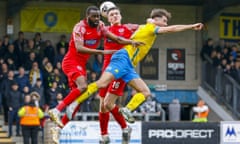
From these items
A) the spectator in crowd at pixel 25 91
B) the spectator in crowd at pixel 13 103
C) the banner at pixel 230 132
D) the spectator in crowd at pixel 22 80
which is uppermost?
the spectator in crowd at pixel 22 80

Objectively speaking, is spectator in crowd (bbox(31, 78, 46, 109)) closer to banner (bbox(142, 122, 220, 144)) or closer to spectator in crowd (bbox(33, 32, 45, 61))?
spectator in crowd (bbox(33, 32, 45, 61))

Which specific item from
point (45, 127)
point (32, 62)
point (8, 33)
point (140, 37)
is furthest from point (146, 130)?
point (140, 37)

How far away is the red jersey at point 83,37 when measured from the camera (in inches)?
554

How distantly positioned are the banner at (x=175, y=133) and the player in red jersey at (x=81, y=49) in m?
10.5

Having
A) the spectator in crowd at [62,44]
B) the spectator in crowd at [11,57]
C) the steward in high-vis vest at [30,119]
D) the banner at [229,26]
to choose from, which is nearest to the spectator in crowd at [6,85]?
the spectator in crowd at [11,57]

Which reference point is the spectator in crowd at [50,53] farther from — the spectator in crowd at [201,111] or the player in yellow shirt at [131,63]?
the player in yellow shirt at [131,63]

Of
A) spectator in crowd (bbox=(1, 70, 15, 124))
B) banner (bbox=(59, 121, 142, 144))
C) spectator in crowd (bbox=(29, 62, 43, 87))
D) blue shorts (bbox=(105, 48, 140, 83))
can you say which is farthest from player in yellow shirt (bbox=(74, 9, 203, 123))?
spectator in crowd (bbox=(29, 62, 43, 87))

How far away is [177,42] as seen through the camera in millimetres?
32406

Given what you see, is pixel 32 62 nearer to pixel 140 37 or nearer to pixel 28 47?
pixel 28 47

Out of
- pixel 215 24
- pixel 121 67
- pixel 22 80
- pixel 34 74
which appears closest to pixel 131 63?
pixel 121 67

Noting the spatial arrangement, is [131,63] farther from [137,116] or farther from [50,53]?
[50,53]

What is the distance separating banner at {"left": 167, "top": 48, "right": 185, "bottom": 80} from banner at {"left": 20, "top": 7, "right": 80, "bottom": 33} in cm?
386

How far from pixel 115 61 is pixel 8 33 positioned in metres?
16.3

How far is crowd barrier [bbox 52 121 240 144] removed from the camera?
953 inches
